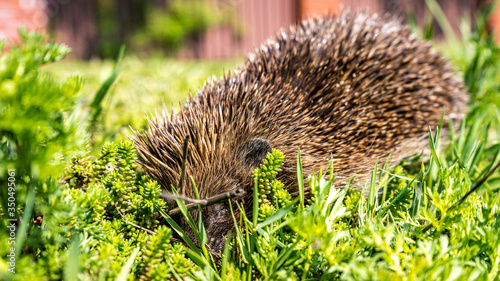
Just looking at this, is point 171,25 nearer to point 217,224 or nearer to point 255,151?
point 255,151

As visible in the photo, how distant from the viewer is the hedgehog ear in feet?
7.00

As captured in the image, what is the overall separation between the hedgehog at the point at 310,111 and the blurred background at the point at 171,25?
8.74m

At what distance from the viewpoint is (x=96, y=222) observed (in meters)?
1.62

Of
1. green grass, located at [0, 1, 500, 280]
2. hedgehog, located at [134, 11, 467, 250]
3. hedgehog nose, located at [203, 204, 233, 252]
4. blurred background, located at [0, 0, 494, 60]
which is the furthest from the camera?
blurred background, located at [0, 0, 494, 60]

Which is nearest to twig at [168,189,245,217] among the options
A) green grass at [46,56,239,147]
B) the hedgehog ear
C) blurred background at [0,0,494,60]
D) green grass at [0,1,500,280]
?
green grass at [0,1,500,280]

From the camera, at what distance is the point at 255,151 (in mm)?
2141

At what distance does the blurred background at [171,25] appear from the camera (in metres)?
11.7

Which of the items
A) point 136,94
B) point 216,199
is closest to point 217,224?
point 216,199

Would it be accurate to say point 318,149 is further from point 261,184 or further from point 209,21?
point 209,21

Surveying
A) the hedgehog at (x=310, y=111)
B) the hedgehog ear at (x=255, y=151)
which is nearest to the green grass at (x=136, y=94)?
the hedgehog at (x=310, y=111)

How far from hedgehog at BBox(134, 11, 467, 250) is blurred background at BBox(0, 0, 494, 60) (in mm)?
8738

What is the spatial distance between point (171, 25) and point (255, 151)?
1066 cm

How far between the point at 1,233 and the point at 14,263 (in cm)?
13

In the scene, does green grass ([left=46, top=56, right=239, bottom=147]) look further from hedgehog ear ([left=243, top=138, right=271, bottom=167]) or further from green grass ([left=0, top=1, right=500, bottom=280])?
green grass ([left=0, top=1, right=500, bottom=280])
